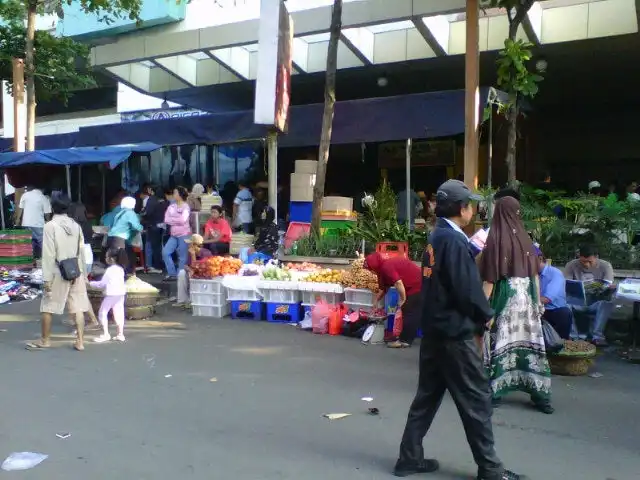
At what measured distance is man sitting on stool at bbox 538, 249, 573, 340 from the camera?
23.3ft

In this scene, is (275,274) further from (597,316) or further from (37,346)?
(597,316)

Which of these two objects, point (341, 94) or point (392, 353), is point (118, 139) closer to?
point (341, 94)

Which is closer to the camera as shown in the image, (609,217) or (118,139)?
(609,217)

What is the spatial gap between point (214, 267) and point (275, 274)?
1012 mm

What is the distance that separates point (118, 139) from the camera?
1521 centimetres

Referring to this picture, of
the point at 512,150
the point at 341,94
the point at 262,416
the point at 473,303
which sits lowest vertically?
the point at 262,416

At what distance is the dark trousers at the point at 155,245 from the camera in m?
13.3

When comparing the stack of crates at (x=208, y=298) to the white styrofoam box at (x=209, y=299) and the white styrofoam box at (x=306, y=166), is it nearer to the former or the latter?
the white styrofoam box at (x=209, y=299)

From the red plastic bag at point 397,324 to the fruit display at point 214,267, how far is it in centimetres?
292

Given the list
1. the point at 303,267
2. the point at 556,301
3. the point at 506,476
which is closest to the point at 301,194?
the point at 303,267

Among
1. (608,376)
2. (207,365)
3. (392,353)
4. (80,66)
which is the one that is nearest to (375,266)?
(392,353)

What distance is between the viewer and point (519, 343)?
550 centimetres

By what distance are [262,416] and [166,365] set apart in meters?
2.08


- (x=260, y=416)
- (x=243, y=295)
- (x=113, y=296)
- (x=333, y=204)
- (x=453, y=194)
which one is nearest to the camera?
(x=453, y=194)
